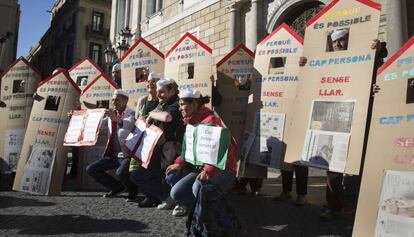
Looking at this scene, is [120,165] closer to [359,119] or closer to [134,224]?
[134,224]

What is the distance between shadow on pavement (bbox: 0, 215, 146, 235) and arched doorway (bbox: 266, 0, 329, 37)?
7000 millimetres

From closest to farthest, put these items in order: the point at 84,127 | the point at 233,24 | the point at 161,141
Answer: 1. the point at 161,141
2. the point at 84,127
3. the point at 233,24

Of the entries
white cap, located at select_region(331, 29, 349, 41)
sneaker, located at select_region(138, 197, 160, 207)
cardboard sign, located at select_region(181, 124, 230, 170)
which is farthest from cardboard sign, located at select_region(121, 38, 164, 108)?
white cap, located at select_region(331, 29, 349, 41)

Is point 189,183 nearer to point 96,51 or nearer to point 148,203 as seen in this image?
point 148,203

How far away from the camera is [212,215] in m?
3.02

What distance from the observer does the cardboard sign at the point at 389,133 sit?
2633 millimetres

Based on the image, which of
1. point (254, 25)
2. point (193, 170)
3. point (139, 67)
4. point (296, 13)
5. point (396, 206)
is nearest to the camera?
point (396, 206)

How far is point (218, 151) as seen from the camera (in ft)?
10.7

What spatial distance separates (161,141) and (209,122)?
A: 2.94ft

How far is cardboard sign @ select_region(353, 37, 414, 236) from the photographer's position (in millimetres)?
2633

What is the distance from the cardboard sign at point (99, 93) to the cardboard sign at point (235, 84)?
1.84 m

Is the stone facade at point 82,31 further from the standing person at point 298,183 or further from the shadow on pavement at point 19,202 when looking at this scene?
the standing person at point 298,183

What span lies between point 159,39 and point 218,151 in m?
12.2

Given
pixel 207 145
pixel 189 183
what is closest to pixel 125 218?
pixel 189 183
